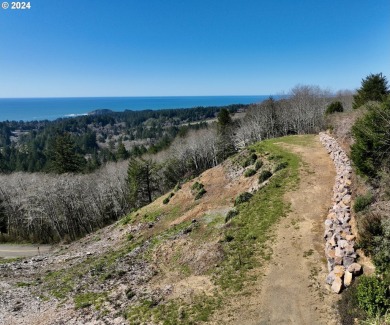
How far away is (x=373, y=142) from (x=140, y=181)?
39.9m

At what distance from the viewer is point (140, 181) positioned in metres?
52.1

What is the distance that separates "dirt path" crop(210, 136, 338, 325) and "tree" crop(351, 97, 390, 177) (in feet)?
12.9

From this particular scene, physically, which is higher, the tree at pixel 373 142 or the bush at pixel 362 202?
the tree at pixel 373 142

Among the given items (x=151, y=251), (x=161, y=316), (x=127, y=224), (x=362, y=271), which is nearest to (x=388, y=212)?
(x=362, y=271)

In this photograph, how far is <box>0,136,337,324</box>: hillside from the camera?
13953 mm

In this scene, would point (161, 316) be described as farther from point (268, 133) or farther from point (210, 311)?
point (268, 133)

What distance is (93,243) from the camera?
35156 millimetres

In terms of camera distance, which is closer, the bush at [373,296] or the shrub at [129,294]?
the bush at [373,296]

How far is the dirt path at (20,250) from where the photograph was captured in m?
44.4

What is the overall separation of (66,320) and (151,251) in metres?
7.97

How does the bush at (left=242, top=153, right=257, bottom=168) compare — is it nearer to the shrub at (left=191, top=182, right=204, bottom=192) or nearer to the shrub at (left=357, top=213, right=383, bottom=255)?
the shrub at (left=191, top=182, right=204, bottom=192)

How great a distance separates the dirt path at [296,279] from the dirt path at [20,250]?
37.8 meters

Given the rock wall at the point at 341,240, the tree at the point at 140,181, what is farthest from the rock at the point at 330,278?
the tree at the point at 140,181

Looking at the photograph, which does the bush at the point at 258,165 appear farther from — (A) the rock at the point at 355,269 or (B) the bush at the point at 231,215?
(A) the rock at the point at 355,269
